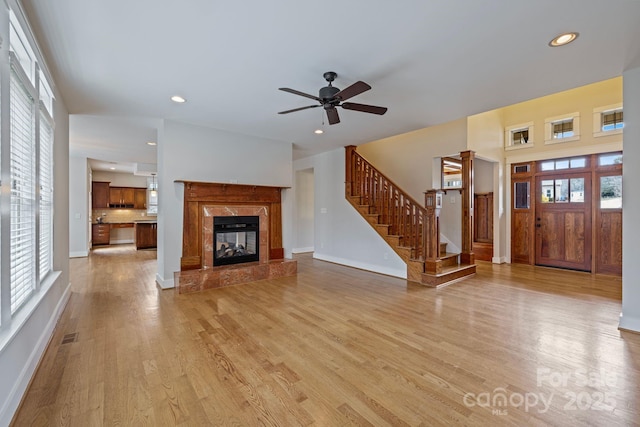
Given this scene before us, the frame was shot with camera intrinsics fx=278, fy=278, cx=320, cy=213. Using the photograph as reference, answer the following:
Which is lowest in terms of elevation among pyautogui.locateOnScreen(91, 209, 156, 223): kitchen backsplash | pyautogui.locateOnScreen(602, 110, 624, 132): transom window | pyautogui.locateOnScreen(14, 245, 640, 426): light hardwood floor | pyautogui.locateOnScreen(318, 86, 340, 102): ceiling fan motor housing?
pyautogui.locateOnScreen(14, 245, 640, 426): light hardwood floor

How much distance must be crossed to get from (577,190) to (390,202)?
380 cm

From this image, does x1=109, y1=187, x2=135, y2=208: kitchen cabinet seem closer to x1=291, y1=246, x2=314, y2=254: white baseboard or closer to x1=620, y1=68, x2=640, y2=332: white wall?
x1=291, y1=246, x2=314, y2=254: white baseboard

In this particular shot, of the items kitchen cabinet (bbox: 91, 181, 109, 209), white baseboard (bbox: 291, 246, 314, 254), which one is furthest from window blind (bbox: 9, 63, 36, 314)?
kitchen cabinet (bbox: 91, 181, 109, 209)

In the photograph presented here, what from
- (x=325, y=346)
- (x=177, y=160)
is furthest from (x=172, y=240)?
(x=325, y=346)

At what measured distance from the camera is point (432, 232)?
15.7 feet

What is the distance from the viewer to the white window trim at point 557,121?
218 inches

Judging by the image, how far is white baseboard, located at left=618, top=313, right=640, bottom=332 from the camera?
2.83 m

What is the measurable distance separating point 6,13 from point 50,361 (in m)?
2.56

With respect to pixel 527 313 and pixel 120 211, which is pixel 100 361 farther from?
pixel 120 211

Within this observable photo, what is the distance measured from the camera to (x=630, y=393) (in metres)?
1.89

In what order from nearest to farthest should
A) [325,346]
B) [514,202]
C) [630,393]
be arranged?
[630,393] → [325,346] → [514,202]

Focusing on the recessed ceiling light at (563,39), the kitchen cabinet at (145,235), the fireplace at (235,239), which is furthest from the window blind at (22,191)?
the kitchen cabinet at (145,235)

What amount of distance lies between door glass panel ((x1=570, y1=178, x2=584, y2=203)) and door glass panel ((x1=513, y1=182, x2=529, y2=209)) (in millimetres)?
784

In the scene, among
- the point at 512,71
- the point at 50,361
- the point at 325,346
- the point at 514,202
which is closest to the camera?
the point at 50,361
